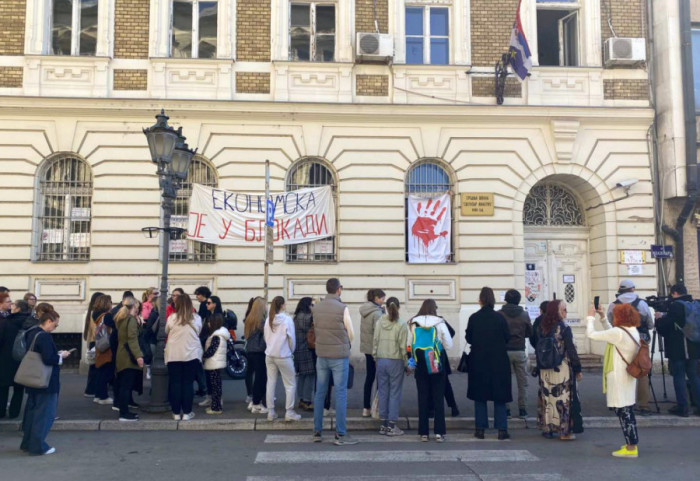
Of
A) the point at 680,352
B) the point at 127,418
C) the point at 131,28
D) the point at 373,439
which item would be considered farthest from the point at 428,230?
the point at 131,28

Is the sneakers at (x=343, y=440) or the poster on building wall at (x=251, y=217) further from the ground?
the poster on building wall at (x=251, y=217)

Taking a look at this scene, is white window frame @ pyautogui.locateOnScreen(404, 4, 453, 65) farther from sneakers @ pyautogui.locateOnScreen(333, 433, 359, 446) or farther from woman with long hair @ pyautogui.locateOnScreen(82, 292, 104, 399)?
sneakers @ pyautogui.locateOnScreen(333, 433, 359, 446)

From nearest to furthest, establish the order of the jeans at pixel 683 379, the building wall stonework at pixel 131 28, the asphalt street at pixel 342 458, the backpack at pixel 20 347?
the asphalt street at pixel 342 458 → the backpack at pixel 20 347 → the jeans at pixel 683 379 → the building wall stonework at pixel 131 28

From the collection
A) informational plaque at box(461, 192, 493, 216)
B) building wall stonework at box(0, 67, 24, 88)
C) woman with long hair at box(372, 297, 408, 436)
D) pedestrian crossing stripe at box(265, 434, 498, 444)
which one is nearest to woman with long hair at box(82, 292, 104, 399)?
pedestrian crossing stripe at box(265, 434, 498, 444)

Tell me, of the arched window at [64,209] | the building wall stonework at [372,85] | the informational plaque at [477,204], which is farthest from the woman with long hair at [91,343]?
the informational plaque at [477,204]

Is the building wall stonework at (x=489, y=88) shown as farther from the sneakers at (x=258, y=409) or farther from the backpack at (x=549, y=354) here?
the sneakers at (x=258, y=409)

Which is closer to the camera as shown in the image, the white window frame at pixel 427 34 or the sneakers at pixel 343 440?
the sneakers at pixel 343 440

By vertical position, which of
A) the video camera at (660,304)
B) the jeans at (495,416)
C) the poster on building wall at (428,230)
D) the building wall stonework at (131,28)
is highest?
the building wall stonework at (131,28)

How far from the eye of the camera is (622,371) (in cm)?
761

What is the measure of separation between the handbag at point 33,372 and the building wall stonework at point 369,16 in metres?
10.4

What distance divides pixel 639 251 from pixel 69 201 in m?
13.0

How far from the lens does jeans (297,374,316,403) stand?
9.76 metres

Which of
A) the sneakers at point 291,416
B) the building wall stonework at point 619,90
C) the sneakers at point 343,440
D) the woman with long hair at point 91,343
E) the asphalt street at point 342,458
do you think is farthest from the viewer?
the building wall stonework at point 619,90

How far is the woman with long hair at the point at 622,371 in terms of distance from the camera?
750cm
